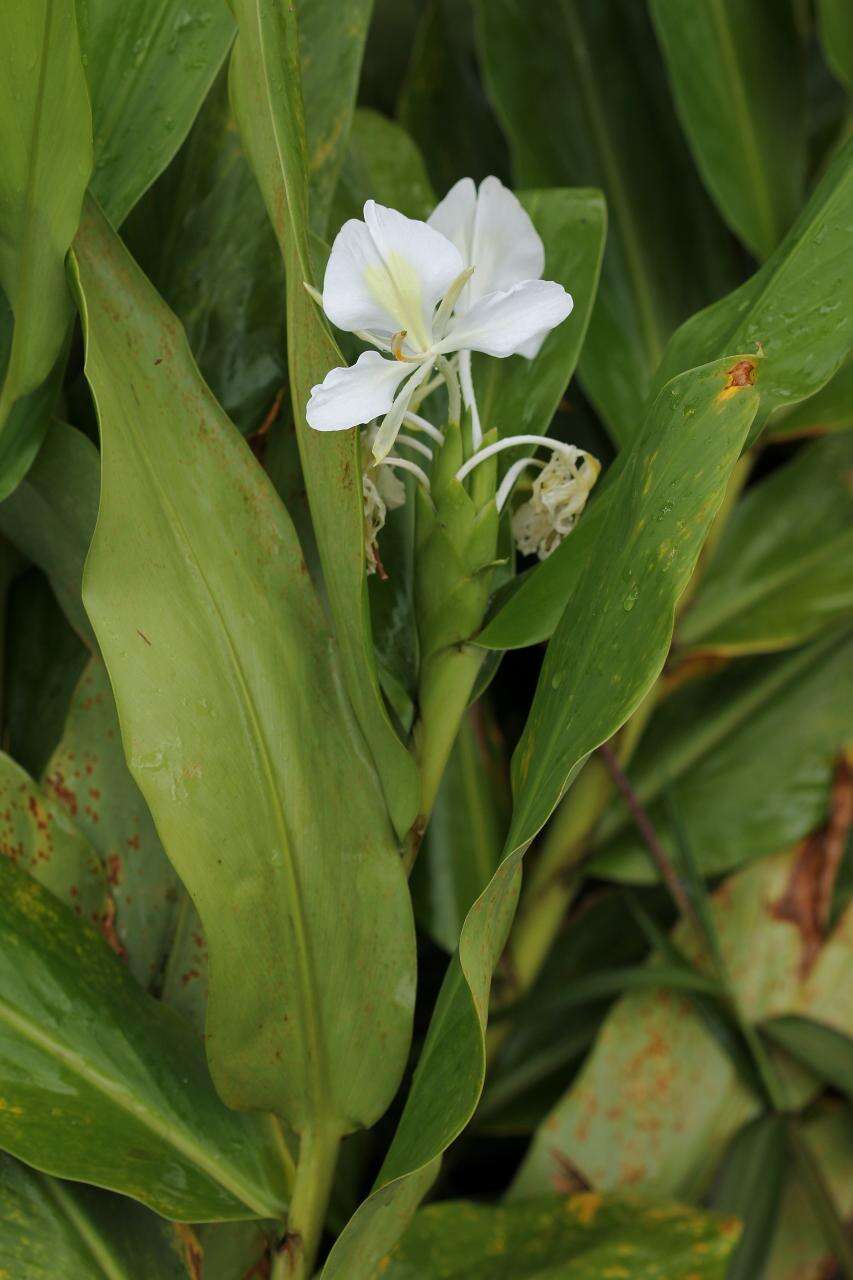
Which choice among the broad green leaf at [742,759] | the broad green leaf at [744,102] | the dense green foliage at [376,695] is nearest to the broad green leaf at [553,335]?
the dense green foliage at [376,695]

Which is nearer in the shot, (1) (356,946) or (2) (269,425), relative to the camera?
(1) (356,946)

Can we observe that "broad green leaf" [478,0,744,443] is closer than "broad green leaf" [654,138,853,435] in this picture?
No

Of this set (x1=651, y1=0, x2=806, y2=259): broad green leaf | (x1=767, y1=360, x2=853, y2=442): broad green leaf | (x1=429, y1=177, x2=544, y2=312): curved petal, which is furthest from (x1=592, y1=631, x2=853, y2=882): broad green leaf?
(x1=429, y1=177, x2=544, y2=312): curved petal

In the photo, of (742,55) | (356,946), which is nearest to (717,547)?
(742,55)

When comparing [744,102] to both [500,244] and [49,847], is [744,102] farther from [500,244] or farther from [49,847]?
[49,847]

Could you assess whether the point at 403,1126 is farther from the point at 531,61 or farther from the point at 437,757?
the point at 531,61

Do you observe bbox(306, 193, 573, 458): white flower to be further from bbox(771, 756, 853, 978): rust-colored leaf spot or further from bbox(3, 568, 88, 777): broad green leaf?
bbox(771, 756, 853, 978): rust-colored leaf spot

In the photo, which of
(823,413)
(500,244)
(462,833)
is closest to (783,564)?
(823,413)
